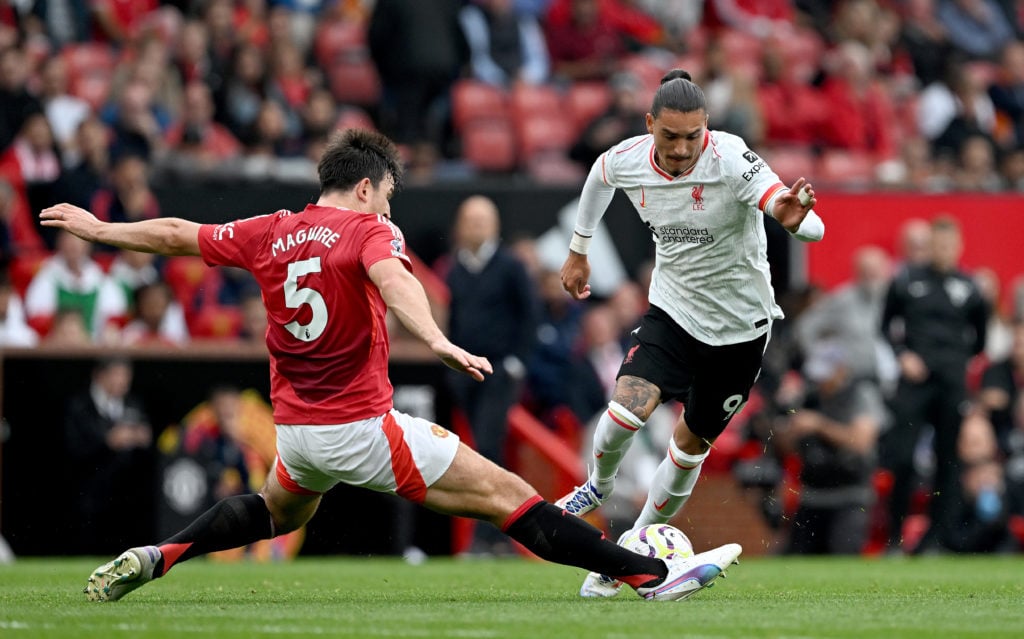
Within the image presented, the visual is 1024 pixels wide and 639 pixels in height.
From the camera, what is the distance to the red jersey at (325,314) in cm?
766

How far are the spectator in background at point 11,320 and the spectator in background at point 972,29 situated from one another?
14.4 m

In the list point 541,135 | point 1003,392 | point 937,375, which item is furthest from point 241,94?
point 1003,392

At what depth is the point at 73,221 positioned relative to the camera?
8.00m

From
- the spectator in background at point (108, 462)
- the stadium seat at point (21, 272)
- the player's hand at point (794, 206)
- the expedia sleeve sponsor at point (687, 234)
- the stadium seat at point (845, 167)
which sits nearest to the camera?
the player's hand at point (794, 206)

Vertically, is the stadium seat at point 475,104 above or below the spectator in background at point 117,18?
below

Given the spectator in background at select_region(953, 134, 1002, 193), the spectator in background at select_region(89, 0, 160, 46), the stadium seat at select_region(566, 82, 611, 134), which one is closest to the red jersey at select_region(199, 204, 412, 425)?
the spectator in background at select_region(89, 0, 160, 46)

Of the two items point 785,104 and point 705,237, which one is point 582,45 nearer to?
point 785,104

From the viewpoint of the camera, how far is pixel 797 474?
15.6 m

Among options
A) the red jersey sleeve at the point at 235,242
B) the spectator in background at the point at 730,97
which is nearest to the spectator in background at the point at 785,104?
the spectator in background at the point at 730,97

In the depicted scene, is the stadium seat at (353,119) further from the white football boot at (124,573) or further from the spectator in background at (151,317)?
the white football boot at (124,573)

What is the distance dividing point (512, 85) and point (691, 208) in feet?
37.4

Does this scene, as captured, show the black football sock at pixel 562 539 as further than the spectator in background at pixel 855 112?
No

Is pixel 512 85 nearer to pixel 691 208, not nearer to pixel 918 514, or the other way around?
pixel 918 514

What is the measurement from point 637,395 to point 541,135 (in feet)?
34.5
